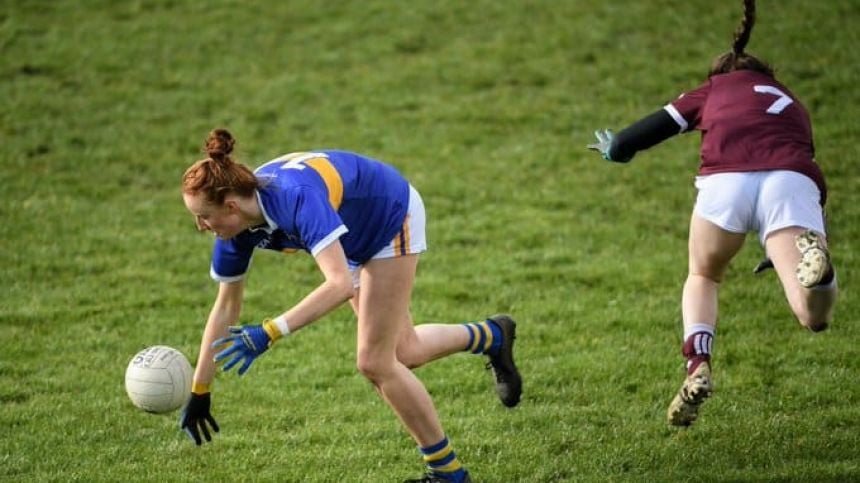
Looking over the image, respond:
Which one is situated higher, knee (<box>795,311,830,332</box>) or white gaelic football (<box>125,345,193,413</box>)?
knee (<box>795,311,830,332</box>)

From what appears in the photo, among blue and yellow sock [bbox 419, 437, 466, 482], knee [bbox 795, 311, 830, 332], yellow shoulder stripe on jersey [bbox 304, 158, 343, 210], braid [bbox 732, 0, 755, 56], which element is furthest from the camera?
braid [bbox 732, 0, 755, 56]

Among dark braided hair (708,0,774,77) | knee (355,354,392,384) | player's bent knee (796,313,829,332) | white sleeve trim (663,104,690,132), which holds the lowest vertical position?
knee (355,354,392,384)

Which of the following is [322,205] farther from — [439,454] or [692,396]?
[692,396]

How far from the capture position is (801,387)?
7754mm

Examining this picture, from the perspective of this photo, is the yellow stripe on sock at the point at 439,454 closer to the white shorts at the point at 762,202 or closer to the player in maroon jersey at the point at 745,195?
the player in maroon jersey at the point at 745,195

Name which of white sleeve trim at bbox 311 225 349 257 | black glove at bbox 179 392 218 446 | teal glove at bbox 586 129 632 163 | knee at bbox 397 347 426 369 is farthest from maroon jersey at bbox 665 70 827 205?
black glove at bbox 179 392 218 446

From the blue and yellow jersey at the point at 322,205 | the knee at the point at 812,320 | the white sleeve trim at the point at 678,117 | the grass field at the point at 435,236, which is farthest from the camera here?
the grass field at the point at 435,236

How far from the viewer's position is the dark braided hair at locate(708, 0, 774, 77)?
6.60 m

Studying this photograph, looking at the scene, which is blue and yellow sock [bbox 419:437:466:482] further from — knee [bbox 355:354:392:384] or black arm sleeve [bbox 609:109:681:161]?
black arm sleeve [bbox 609:109:681:161]

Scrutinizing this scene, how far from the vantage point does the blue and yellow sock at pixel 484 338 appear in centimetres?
715

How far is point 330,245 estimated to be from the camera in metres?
5.42

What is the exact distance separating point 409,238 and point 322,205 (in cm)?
72

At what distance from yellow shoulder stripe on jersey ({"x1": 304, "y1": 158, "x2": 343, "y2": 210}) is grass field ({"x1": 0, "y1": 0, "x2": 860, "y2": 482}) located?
5.53ft

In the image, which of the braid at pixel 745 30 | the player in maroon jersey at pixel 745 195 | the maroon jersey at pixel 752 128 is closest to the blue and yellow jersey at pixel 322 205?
the player in maroon jersey at pixel 745 195
